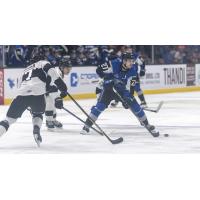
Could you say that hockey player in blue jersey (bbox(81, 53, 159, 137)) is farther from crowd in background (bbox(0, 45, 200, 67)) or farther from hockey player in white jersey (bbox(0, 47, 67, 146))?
crowd in background (bbox(0, 45, 200, 67))

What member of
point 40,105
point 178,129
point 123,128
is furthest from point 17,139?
point 178,129

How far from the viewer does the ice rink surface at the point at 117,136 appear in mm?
7727

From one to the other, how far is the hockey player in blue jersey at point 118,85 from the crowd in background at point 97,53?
3.47 metres

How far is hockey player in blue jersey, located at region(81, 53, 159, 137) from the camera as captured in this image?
8339 millimetres

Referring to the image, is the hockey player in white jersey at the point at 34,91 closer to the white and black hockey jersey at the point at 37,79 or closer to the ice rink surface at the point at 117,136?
the white and black hockey jersey at the point at 37,79

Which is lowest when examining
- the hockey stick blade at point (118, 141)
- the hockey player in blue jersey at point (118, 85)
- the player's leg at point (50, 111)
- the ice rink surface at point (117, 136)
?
the ice rink surface at point (117, 136)

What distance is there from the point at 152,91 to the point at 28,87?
37.0 ft

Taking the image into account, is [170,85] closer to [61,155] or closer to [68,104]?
[68,104]

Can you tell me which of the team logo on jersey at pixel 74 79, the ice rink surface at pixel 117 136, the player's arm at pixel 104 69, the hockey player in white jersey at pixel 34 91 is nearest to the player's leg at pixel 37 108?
the hockey player in white jersey at pixel 34 91

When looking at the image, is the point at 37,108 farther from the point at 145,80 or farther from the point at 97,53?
the point at 145,80

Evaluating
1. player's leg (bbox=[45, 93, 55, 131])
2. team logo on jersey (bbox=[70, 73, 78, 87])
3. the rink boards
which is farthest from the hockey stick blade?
team logo on jersey (bbox=[70, 73, 78, 87])

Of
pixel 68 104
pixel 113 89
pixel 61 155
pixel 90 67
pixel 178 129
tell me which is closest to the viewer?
pixel 61 155

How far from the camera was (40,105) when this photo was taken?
25.2 feet

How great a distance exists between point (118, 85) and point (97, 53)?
8.82 m
